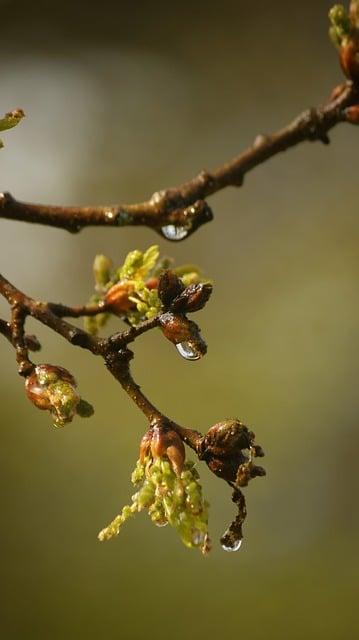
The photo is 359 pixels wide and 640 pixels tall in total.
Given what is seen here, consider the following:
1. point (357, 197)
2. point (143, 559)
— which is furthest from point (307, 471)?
point (357, 197)

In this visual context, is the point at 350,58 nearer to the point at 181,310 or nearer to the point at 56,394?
the point at 181,310

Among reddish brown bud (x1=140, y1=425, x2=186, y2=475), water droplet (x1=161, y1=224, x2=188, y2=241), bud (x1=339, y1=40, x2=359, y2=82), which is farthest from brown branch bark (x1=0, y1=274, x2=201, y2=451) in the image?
bud (x1=339, y1=40, x2=359, y2=82)

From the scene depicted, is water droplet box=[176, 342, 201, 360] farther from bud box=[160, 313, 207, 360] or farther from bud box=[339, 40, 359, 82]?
bud box=[339, 40, 359, 82]

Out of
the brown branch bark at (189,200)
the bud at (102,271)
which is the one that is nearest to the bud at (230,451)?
the brown branch bark at (189,200)

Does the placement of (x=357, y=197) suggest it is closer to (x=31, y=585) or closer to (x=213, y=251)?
(x=213, y=251)

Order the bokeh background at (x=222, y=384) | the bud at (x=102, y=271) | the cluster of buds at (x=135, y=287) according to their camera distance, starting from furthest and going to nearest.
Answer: the bokeh background at (x=222, y=384) < the bud at (x=102, y=271) < the cluster of buds at (x=135, y=287)

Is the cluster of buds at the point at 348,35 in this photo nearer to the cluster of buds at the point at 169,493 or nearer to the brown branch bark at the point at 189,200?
the brown branch bark at the point at 189,200

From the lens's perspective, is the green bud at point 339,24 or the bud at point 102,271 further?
the bud at point 102,271
